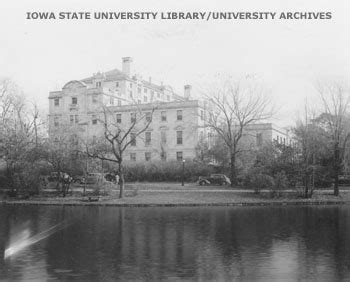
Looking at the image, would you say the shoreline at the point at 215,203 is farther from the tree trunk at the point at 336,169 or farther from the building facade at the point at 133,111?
the building facade at the point at 133,111

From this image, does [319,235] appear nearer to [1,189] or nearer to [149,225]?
[149,225]

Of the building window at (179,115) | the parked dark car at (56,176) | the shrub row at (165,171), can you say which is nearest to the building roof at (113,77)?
the building window at (179,115)

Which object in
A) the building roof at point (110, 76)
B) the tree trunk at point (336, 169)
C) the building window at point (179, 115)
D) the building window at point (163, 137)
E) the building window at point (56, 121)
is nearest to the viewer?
the tree trunk at point (336, 169)

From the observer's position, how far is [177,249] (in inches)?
409

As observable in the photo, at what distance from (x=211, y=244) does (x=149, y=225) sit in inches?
180

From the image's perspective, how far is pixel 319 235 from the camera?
41.5 feet

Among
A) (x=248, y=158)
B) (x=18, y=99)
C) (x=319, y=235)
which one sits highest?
(x=18, y=99)

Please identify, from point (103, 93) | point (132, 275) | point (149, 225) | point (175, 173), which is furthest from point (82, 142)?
point (132, 275)

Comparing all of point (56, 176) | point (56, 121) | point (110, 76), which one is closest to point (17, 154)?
point (56, 176)

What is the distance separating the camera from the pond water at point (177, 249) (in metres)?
7.91

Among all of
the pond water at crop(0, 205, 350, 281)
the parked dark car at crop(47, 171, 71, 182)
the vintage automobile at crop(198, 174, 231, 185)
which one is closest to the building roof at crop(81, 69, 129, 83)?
the vintage automobile at crop(198, 174, 231, 185)

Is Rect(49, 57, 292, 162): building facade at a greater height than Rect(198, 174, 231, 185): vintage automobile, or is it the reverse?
Rect(49, 57, 292, 162): building facade

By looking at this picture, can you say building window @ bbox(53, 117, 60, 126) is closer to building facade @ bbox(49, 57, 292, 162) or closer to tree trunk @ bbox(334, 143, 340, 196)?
building facade @ bbox(49, 57, 292, 162)

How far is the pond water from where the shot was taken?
7.91 metres
